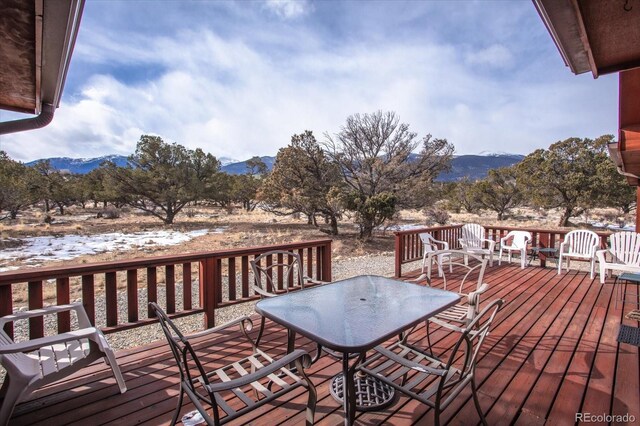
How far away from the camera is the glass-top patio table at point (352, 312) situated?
4.76 feet

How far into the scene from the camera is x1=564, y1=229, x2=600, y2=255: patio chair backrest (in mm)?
5031

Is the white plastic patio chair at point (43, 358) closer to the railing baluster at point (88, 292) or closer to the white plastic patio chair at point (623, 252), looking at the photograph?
the railing baluster at point (88, 292)

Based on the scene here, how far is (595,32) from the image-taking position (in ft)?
4.89

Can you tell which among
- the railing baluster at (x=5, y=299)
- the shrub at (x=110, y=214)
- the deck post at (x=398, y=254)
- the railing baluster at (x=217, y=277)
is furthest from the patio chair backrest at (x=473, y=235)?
the shrub at (x=110, y=214)

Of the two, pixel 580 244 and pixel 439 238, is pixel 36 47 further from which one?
pixel 580 244

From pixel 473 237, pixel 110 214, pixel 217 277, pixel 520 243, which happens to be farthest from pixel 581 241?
pixel 110 214

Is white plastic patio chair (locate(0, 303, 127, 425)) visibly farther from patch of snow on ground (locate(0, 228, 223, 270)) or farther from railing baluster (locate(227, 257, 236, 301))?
patch of snow on ground (locate(0, 228, 223, 270))

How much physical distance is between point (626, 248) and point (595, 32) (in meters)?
4.81

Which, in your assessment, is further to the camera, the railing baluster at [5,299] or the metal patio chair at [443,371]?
the railing baluster at [5,299]

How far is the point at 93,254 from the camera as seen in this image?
9.34 meters

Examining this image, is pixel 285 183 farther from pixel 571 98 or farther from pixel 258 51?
pixel 571 98

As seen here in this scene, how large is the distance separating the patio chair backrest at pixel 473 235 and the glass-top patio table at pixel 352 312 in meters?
4.47

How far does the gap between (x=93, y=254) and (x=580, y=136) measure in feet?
65.3

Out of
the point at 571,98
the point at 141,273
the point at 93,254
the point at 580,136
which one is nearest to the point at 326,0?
the point at 571,98
